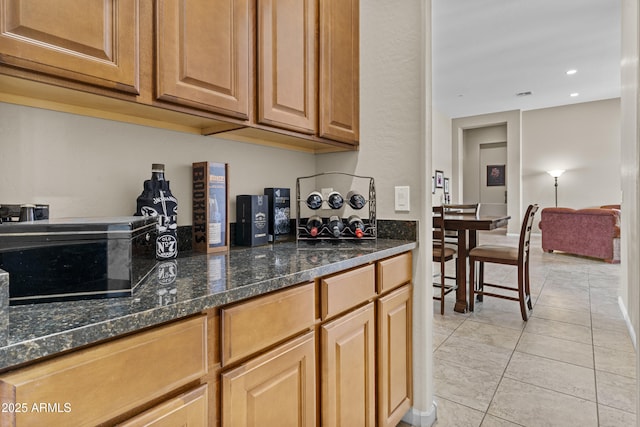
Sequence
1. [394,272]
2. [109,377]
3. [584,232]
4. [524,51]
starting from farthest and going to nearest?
[584,232] < [524,51] < [394,272] < [109,377]

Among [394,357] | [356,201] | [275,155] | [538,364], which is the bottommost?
[538,364]

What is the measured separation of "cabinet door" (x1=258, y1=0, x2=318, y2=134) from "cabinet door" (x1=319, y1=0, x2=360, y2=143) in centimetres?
6

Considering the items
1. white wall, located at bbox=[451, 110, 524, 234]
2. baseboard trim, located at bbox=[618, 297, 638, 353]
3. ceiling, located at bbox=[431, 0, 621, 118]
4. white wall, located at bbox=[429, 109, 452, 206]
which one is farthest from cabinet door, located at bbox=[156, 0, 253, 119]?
white wall, located at bbox=[451, 110, 524, 234]

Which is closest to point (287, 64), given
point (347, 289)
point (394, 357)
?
point (347, 289)

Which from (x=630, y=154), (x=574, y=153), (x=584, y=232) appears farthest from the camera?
(x=574, y=153)

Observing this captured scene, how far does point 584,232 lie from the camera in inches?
220

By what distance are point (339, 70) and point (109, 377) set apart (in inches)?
61.2

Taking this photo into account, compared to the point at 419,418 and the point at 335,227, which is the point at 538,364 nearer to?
the point at 419,418

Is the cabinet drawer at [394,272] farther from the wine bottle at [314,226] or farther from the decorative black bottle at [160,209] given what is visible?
the decorative black bottle at [160,209]

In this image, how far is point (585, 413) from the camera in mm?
1768

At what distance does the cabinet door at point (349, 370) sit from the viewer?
45.0 inches

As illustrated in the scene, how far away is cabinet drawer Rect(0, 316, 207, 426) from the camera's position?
516mm

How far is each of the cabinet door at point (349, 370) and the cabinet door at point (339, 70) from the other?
87 cm

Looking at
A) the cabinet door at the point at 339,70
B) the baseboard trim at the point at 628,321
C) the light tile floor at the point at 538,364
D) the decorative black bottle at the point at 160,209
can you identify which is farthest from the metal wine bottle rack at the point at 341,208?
the baseboard trim at the point at 628,321
